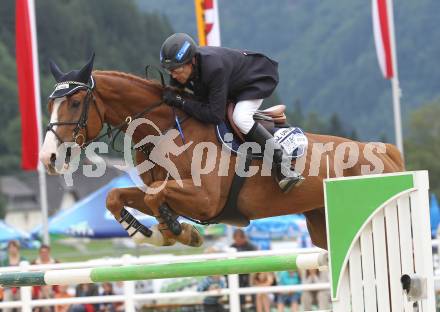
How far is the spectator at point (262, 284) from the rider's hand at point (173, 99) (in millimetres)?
Result: 4559

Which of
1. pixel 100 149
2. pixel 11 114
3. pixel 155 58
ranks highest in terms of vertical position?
pixel 155 58

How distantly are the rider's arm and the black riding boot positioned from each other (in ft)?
0.89

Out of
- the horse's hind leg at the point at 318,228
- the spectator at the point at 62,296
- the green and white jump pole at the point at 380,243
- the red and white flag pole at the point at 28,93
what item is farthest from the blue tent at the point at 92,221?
the green and white jump pole at the point at 380,243

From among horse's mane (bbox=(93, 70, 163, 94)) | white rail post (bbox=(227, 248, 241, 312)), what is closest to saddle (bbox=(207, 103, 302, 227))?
horse's mane (bbox=(93, 70, 163, 94))

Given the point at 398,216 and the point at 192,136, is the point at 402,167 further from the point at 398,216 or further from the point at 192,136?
the point at 398,216

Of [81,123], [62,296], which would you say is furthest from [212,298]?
[81,123]

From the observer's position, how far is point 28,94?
13328mm

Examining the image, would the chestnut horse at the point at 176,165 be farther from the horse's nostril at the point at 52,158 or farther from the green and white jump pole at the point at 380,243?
the green and white jump pole at the point at 380,243

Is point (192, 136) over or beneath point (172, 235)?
over

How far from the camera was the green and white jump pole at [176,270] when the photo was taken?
5.75m

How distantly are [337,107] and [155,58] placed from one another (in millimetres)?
57742

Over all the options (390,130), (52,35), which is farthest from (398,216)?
(390,130)

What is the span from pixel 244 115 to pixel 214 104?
284 millimetres

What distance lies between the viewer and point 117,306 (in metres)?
13.4
